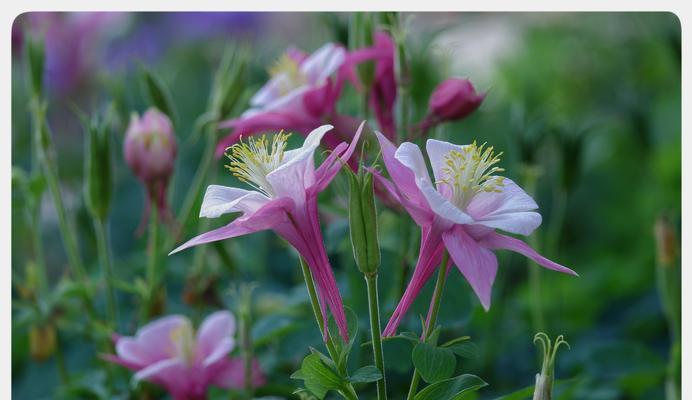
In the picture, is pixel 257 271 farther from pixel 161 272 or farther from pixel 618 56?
pixel 618 56

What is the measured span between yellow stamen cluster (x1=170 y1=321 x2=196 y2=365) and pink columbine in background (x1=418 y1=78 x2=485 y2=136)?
0.18m

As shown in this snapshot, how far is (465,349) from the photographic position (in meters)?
0.35

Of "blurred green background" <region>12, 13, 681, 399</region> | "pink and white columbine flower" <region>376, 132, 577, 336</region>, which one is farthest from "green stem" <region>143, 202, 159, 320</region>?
"pink and white columbine flower" <region>376, 132, 577, 336</region>

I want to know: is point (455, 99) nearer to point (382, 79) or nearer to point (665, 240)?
point (382, 79)

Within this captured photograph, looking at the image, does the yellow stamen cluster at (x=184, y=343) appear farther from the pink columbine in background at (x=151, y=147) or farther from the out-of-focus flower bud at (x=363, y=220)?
the out-of-focus flower bud at (x=363, y=220)

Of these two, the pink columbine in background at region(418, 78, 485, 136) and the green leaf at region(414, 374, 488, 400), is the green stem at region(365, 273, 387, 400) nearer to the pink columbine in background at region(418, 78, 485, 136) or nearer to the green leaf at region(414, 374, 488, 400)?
the green leaf at region(414, 374, 488, 400)

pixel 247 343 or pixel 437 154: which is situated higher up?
pixel 437 154

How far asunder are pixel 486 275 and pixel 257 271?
1.53 ft

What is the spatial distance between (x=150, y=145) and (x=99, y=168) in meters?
0.03

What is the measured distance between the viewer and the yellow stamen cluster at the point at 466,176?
37 centimetres

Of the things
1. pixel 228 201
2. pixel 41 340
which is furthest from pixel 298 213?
pixel 41 340

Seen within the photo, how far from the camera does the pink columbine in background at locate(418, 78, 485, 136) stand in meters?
0.49

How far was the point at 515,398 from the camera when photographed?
426 millimetres
